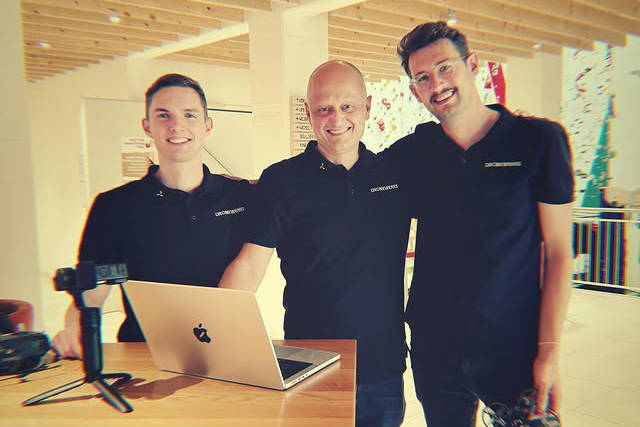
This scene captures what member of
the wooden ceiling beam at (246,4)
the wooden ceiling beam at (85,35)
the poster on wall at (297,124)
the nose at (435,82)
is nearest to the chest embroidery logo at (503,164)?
the nose at (435,82)

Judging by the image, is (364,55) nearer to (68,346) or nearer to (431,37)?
(431,37)

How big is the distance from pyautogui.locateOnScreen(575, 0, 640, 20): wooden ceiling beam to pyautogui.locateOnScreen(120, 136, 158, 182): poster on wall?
16.3 ft

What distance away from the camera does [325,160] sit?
1.96 m

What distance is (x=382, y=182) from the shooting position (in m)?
1.96

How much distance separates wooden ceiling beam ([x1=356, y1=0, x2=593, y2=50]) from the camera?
4.78 metres

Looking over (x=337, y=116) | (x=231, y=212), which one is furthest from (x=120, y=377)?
(x=337, y=116)

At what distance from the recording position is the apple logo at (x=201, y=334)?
136cm

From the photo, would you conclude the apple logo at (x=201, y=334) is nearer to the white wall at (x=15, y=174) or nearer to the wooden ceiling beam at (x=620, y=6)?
the white wall at (x=15, y=174)

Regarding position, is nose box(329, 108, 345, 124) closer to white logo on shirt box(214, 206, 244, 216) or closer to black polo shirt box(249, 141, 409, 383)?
black polo shirt box(249, 141, 409, 383)

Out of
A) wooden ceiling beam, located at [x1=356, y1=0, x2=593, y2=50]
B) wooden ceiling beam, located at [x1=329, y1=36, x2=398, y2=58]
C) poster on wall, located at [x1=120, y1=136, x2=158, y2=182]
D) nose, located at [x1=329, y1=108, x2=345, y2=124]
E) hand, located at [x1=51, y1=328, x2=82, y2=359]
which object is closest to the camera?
hand, located at [x1=51, y1=328, x2=82, y2=359]

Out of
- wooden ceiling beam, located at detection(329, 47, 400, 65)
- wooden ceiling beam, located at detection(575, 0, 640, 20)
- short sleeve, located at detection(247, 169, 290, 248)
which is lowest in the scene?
short sleeve, located at detection(247, 169, 290, 248)

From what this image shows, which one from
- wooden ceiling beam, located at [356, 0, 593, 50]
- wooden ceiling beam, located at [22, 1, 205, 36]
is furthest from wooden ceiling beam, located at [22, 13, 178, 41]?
wooden ceiling beam, located at [356, 0, 593, 50]

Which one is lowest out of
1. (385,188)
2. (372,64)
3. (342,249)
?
(342,249)

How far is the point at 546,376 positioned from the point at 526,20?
493 cm
